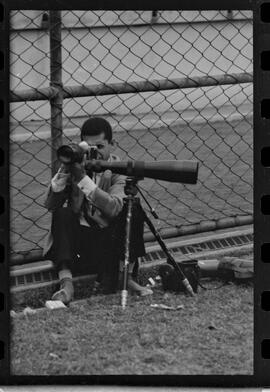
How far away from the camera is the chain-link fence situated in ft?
14.4

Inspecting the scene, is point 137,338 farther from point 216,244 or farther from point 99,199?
point 216,244

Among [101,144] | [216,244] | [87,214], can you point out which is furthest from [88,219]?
[216,244]

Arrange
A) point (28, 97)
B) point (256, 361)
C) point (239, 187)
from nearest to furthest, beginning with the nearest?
point (256, 361), point (28, 97), point (239, 187)

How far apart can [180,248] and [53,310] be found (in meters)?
0.75

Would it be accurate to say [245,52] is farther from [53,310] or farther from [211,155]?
[53,310]

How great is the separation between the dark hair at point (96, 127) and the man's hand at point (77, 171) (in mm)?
140

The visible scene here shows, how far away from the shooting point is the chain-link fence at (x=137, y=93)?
4.39 m

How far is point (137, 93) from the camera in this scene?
479 centimetres

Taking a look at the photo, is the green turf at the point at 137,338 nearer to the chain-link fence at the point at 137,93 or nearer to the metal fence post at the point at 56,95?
the chain-link fence at the point at 137,93

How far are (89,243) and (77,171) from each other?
352 millimetres

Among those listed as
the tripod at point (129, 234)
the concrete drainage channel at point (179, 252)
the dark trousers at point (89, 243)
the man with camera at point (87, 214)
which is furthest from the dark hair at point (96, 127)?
the concrete drainage channel at point (179, 252)

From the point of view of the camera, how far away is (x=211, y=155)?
4.93 m

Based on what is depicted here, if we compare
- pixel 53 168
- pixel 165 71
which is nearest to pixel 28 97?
pixel 53 168

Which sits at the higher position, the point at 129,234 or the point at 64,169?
the point at 64,169
